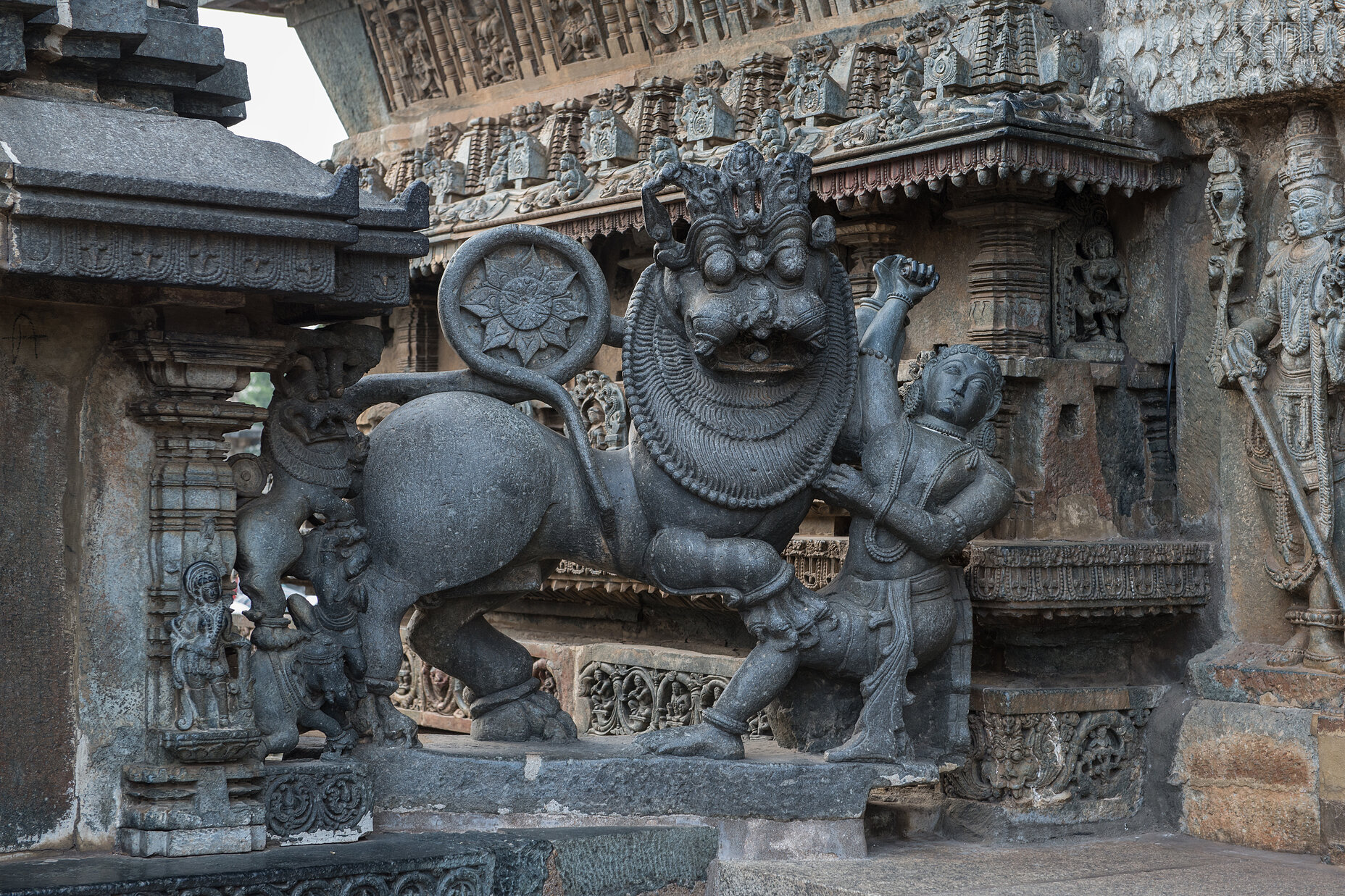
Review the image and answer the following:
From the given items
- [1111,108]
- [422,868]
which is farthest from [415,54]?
[422,868]

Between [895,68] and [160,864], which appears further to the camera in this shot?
[895,68]

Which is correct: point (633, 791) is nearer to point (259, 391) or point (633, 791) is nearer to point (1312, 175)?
point (1312, 175)

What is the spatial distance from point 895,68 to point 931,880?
3.37 meters

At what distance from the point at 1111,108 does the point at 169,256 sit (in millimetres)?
3900

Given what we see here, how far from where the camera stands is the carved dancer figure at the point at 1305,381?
19.6ft

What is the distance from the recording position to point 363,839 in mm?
4926

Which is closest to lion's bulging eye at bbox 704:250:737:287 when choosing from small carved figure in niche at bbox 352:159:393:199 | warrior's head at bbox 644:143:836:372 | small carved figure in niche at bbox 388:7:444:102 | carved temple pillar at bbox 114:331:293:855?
warrior's head at bbox 644:143:836:372

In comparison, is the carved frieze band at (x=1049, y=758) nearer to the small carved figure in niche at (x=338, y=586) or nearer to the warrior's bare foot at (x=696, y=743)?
the warrior's bare foot at (x=696, y=743)

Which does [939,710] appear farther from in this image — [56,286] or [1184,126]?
[56,286]

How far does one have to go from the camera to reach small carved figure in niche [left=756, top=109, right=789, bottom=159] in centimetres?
694

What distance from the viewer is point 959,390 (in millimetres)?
5652

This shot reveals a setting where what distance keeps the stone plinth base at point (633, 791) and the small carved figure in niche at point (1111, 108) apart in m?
2.72

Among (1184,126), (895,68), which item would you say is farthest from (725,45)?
(1184,126)

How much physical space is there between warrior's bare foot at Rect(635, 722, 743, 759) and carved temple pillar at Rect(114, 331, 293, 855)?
1.33 meters
